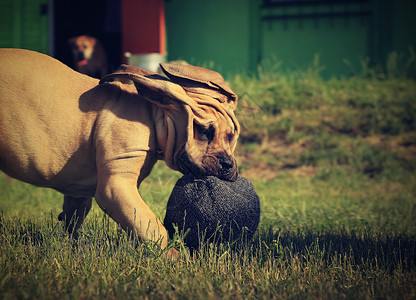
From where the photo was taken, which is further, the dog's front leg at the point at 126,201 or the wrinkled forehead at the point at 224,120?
the wrinkled forehead at the point at 224,120

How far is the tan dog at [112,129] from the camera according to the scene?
2865 millimetres

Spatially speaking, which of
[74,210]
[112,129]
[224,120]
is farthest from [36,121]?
[224,120]

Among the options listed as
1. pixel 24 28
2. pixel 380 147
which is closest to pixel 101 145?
pixel 380 147

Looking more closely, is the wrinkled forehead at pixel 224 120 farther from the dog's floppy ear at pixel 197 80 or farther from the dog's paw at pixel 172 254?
the dog's paw at pixel 172 254

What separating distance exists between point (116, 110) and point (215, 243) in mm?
1129

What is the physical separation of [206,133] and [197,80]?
38 cm

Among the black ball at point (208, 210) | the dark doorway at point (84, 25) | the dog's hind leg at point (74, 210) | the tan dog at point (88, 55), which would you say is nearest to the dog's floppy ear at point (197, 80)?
the black ball at point (208, 210)

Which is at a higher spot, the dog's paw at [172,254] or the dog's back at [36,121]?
the dog's back at [36,121]

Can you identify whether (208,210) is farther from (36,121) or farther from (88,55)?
(88,55)

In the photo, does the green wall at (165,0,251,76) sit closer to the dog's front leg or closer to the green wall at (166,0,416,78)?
→ the green wall at (166,0,416,78)

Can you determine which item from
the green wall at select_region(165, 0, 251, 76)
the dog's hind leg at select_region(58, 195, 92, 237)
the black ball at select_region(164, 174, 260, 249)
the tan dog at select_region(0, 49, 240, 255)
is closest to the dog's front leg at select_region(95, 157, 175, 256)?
the tan dog at select_region(0, 49, 240, 255)

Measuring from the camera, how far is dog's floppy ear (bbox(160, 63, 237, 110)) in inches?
120

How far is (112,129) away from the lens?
9.57 ft

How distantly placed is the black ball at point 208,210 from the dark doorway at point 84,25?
29.6 feet
